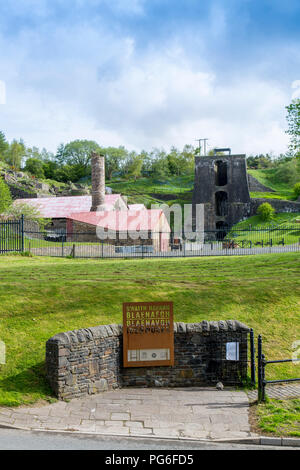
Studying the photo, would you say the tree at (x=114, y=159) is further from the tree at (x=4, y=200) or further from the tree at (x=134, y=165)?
the tree at (x=4, y=200)

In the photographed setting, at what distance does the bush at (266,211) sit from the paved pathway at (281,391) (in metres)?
43.0

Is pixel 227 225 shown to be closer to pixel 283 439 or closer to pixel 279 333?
pixel 279 333

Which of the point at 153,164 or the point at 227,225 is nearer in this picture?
the point at 227,225

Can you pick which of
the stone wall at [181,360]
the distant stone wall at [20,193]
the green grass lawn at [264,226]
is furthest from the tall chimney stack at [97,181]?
the stone wall at [181,360]

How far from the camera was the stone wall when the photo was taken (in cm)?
925

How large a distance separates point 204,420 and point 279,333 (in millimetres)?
4531

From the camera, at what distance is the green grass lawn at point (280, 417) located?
741 cm

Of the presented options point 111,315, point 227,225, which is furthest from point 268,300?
point 227,225

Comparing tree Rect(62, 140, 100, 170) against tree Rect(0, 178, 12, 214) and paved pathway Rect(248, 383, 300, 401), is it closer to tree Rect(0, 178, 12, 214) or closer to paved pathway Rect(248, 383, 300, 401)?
tree Rect(0, 178, 12, 214)

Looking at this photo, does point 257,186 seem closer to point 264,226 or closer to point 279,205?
point 279,205

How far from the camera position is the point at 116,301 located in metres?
12.5

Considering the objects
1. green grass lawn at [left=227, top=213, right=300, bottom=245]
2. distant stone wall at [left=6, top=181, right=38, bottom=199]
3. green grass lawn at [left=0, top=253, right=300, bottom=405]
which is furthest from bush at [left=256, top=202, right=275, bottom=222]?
green grass lawn at [left=0, top=253, right=300, bottom=405]

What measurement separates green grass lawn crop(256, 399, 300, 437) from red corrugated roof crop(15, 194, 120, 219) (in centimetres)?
3322
